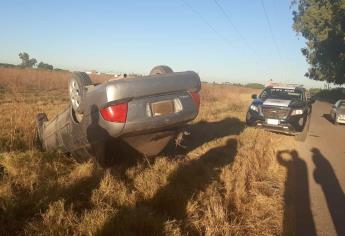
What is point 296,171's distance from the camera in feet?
21.2

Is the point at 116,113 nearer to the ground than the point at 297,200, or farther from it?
farther from it

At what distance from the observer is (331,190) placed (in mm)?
5438

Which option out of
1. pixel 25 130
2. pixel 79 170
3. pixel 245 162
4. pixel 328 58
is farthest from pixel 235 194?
pixel 328 58

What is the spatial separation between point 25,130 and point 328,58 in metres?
36.7

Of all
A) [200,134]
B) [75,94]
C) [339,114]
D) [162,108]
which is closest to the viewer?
[162,108]

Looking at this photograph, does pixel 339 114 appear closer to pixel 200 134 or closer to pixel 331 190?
pixel 200 134

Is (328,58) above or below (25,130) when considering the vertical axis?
above

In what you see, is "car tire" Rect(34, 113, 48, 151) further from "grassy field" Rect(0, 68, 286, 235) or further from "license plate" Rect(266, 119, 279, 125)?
"license plate" Rect(266, 119, 279, 125)

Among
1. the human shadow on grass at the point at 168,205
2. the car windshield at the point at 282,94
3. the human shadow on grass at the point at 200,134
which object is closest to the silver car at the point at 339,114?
the car windshield at the point at 282,94

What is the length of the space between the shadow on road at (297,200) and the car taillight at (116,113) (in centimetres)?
240

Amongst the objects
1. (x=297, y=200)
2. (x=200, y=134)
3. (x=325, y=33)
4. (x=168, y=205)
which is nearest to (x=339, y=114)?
(x=200, y=134)

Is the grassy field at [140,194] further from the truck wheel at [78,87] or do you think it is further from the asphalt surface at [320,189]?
the truck wheel at [78,87]

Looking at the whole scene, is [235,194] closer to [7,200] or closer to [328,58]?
[7,200]

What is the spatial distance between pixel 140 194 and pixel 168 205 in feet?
1.34
